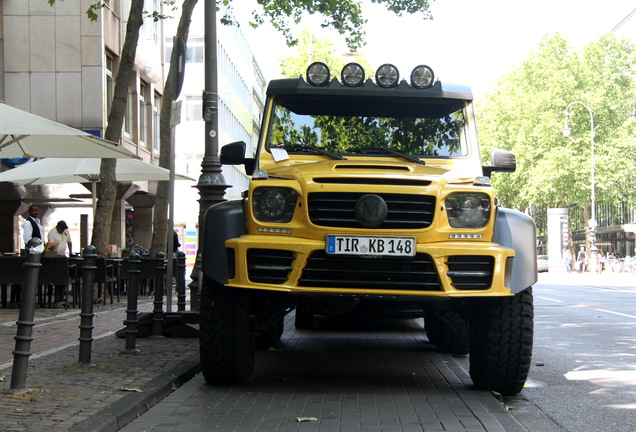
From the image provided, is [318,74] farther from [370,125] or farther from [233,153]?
[233,153]

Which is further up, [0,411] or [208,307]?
[208,307]

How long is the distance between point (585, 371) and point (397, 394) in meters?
2.68

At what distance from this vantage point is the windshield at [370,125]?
28.5 feet

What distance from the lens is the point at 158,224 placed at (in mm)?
22750

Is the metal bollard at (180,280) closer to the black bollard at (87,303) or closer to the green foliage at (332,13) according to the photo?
the black bollard at (87,303)

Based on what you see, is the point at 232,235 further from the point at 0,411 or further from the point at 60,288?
the point at 60,288

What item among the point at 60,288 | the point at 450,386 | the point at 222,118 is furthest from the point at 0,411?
the point at 222,118

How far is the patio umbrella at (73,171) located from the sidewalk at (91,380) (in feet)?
18.0

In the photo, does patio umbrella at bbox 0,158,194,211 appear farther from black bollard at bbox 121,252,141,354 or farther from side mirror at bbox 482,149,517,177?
side mirror at bbox 482,149,517,177

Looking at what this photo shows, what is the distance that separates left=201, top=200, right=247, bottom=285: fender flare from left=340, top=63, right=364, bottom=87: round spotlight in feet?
5.51

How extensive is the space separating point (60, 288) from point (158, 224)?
17.8ft

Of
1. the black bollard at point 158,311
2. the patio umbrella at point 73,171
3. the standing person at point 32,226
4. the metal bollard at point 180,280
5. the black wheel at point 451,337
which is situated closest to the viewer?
the black wheel at point 451,337

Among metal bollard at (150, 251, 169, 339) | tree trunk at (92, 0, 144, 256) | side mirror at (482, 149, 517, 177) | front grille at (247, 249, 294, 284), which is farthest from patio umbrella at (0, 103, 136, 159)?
side mirror at (482, 149, 517, 177)

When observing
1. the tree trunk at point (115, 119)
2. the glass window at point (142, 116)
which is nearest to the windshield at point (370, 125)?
the tree trunk at point (115, 119)
